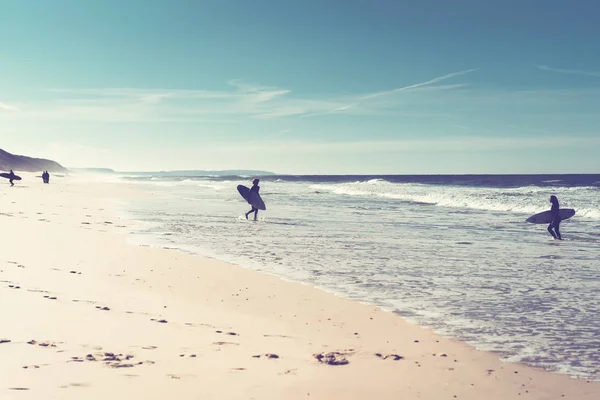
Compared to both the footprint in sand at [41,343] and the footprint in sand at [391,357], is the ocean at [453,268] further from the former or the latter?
the footprint in sand at [41,343]

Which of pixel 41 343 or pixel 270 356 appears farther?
pixel 270 356

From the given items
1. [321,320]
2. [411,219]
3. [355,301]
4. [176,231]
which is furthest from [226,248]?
[411,219]

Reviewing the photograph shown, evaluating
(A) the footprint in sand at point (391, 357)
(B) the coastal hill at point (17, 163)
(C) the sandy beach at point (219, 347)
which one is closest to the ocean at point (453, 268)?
(C) the sandy beach at point (219, 347)

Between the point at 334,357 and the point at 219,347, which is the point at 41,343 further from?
the point at 334,357

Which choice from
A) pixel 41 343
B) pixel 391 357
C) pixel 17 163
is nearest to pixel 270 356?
pixel 391 357

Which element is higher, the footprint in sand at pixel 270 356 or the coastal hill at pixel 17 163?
the coastal hill at pixel 17 163

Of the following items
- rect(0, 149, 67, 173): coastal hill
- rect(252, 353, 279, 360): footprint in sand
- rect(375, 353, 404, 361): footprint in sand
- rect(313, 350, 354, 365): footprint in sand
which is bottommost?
rect(375, 353, 404, 361): footprint in sand

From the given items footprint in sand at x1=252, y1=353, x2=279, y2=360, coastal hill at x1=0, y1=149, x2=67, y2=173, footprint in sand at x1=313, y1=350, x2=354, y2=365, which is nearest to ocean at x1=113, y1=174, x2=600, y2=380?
footprint in sand at x1=313, y1=350, x2=354, y2=365

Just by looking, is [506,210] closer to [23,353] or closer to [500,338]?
[500,338]

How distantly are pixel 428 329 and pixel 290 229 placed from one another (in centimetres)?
1286

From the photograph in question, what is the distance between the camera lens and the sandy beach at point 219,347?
15.1 feet

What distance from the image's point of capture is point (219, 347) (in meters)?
5.71

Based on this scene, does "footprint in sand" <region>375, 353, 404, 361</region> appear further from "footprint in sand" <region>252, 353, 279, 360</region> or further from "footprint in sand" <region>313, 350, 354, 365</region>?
"footprint in sand" <region>252, 353, 279, 360</region>

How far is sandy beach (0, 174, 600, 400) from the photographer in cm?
460
